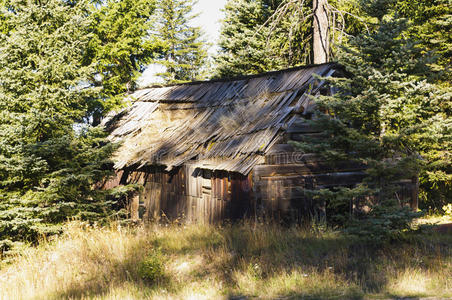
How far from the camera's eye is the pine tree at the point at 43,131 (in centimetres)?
1250

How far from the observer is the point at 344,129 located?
9.12 meters

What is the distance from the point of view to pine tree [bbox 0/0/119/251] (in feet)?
41.0

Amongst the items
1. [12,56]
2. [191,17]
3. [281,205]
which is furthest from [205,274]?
[191,17]

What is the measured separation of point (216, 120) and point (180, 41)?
27.7 m

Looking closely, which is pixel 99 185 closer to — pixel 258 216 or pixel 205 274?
pixel 258 216

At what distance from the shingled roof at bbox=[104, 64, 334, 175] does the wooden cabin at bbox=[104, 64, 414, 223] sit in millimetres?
42

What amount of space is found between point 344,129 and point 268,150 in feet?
11.0

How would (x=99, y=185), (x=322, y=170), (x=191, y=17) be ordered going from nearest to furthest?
(x=322, y=170)
(x=99, y=185)
(x=191, y=17)

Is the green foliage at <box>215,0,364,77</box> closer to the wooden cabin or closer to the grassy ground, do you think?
the wooden cabin

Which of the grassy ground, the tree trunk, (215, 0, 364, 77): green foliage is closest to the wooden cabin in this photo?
the grassy ground

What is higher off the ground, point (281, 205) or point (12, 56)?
point (12, 56)

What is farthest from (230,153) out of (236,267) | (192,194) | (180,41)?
(180,41)

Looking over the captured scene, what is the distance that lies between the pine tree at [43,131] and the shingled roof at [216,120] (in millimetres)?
2161

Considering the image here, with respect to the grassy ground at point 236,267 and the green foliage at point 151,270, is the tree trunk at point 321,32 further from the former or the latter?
the green foliage at point 151,270
